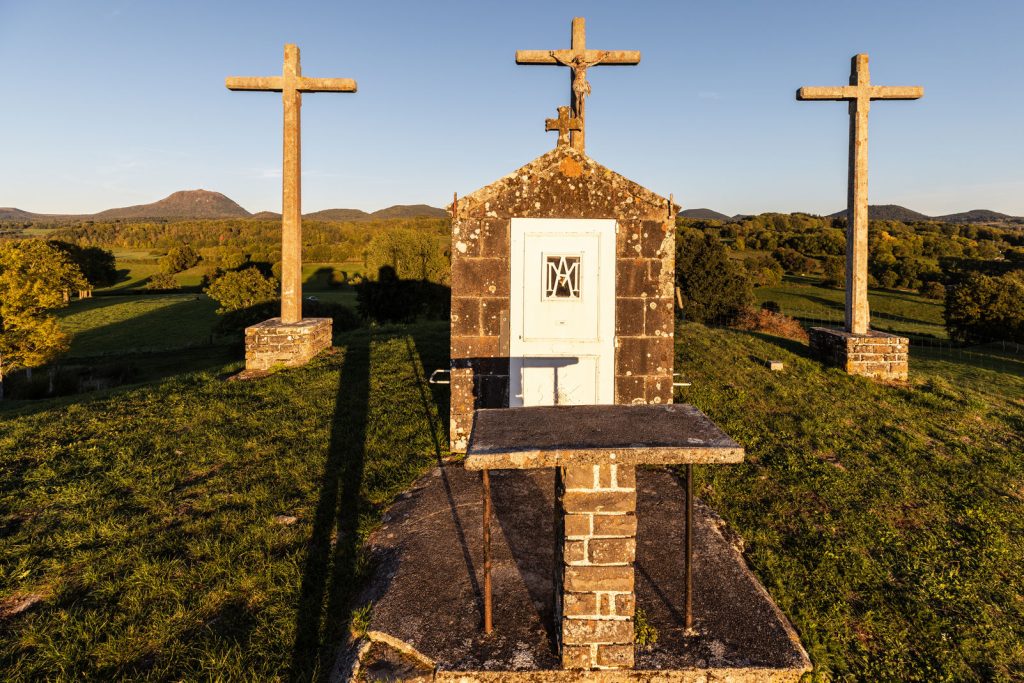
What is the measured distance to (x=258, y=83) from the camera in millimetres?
12188

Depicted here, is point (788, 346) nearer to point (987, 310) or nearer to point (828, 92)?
point (828, 92)

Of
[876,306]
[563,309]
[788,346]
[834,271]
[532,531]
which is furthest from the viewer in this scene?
[834,271]

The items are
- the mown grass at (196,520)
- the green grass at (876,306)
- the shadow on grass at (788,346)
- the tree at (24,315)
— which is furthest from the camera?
the green grass at (876,306)

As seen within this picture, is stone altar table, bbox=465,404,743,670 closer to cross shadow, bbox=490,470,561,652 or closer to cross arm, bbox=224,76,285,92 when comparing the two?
cross shadow, bbox=490,470,561,652

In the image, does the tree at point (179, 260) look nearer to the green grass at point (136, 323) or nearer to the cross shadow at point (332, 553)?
the green grass at point (136, 323)

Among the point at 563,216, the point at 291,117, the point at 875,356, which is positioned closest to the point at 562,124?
the point at 563,216

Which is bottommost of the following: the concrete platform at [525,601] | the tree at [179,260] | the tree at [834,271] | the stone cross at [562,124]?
the concrete platform at [525,601]

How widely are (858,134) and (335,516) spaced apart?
41.6ft

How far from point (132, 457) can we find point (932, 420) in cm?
1300

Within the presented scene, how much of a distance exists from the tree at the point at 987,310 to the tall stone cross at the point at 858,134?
763 inches

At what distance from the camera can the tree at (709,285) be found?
33.6 metres

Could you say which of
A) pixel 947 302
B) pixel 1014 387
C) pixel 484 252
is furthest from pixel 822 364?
pixel 947 302

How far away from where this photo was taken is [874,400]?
10500 millimetres

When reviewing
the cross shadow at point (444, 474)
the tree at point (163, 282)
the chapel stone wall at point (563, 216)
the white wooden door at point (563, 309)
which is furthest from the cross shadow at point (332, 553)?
the tree at point (163, 282)
